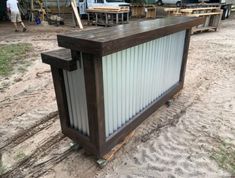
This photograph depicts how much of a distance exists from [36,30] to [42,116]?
854 centimetres

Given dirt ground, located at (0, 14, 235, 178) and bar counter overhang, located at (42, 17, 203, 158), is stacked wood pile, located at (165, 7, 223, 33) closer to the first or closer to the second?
dirt ground, located at (0, 14, 235, 178)

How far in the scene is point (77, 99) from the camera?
2139 millimetres

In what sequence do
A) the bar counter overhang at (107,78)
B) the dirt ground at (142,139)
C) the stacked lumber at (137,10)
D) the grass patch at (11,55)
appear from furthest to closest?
1. the stacked lumber at (137,10)
2. the grass patch at (11,55)
3. the dirt ground at (142,139)
4. the bar counter overhang at (107,78)

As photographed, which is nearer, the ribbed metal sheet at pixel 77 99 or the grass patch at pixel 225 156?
the ribbed metal sheet at pixel 77 99

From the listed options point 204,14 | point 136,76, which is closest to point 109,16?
point 204,14


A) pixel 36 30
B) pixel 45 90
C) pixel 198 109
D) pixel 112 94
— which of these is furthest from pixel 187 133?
pixel 36 30

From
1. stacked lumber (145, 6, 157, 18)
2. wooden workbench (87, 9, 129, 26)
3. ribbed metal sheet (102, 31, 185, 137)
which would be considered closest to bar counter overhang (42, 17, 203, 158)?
ribbed metal sheet (102, 31, 185, 137)

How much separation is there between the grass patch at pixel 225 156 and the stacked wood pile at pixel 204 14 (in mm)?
6439

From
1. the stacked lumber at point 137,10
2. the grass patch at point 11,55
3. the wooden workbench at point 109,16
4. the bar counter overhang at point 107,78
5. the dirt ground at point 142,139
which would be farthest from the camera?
the stacked lumber at point 137,10

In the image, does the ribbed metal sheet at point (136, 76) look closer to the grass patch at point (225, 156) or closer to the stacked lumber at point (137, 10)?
the grass patch at point (225, 156)

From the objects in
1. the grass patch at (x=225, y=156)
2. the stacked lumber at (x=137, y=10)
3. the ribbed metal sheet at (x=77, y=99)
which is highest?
the stacked lumber at (x=137, y=10)

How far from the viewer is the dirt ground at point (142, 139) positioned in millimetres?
2229

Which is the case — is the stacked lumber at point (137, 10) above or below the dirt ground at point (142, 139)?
above

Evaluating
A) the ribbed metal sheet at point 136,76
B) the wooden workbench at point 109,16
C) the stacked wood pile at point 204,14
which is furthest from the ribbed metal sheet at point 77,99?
the wooden workbench at point 109,16
